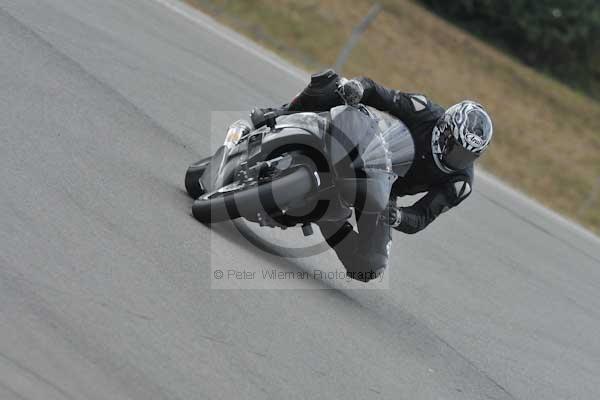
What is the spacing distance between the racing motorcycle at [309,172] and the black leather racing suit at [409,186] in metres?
0.27

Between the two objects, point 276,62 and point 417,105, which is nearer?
point 417,105

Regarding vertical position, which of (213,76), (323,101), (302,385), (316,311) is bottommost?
(213,76)

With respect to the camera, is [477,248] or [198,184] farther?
[477,248]

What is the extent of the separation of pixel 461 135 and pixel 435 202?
0.58 meters

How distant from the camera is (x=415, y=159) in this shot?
22.3 feet

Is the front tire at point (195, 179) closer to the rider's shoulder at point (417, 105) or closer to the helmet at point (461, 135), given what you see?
the rider's shoulder at point (417, 105)

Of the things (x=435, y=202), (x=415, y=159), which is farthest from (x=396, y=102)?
(x=435, y=202)

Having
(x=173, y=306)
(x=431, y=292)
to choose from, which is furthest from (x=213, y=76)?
(x=173, y=306)

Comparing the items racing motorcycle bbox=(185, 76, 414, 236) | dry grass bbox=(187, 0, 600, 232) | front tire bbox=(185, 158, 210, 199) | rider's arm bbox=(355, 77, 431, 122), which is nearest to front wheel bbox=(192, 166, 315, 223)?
racing motorcycle bbox=(185, 76, 414, 236)

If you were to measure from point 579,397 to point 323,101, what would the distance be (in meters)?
2.82

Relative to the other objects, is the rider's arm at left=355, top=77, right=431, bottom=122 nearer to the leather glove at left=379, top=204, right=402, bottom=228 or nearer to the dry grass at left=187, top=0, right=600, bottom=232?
the leather glove at left=379, top=204, right=402, bottom=228

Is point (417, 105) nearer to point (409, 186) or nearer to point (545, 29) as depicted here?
point (409, 186)

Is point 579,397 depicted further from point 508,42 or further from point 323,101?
point 508,42

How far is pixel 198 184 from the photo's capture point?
6.94 m
